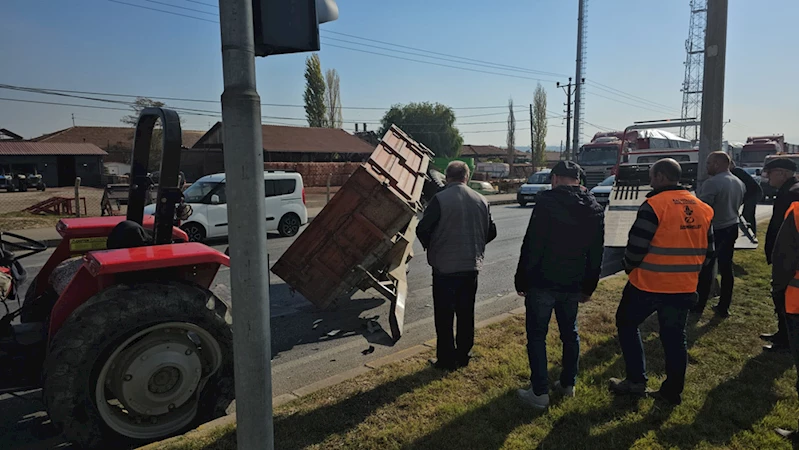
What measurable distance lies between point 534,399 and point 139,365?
8.97 feet

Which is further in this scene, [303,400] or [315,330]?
[315,330]

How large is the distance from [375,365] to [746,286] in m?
5.93

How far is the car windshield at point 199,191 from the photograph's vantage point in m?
12.6

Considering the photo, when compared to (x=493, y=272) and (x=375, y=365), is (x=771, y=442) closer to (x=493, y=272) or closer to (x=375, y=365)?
(x=375, y=365)

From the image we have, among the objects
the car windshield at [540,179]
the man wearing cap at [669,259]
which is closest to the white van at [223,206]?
the man wearing cap at [669,259]

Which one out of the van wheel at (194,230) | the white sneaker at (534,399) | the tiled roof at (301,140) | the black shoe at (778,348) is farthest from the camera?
the tiled roof at (301,140)

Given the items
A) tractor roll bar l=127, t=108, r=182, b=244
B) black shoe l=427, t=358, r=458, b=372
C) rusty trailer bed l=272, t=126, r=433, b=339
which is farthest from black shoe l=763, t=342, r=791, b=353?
tractor roll bar l=127, t=108, r=182, b=244

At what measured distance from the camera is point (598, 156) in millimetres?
27359

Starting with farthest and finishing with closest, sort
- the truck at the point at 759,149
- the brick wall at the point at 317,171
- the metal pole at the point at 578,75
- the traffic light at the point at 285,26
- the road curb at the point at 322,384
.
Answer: the brick wall at the point at 317,171, the truck at the point at 759,149, the metal pole at the point at 578,75, the road curb at the point at 322,384, the traffic light at the point at 285,26

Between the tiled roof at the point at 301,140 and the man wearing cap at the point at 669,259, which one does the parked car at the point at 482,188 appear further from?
the man wearing cap at the point at 669,259

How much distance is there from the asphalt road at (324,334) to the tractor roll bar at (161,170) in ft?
2.89

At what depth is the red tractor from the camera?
3086mm

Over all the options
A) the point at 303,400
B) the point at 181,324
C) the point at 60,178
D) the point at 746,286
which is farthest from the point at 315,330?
the point at 60,178

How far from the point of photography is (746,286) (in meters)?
7.41
